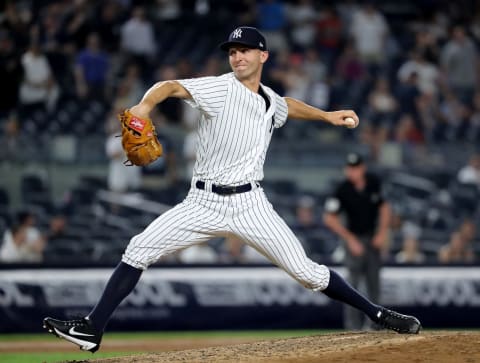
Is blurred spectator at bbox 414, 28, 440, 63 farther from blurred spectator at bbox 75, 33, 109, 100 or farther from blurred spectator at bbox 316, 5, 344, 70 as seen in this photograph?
blurred spectator at bbox 75, 33, 109, 100

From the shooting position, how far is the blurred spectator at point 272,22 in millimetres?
15719

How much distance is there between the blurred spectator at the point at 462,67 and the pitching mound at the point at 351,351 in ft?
30.5

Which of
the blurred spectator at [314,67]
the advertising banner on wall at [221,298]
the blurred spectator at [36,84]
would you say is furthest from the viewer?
the blurred spectator at [314,67]

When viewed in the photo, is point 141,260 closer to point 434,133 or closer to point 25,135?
point 25,135

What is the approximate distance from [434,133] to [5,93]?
235 inches

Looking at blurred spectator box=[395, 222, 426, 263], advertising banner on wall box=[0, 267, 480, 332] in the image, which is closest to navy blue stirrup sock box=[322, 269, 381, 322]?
advertising banner on wall box=[0, 267, 480, 332]

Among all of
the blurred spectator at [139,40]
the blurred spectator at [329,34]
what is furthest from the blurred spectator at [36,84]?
the blurred spectator at [329,34]

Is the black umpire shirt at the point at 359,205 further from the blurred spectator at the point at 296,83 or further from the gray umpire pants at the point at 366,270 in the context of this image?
the blurred spectator at the point at 296,83

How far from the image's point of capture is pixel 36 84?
13.8m

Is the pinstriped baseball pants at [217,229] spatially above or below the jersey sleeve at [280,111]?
below

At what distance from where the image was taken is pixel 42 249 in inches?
462

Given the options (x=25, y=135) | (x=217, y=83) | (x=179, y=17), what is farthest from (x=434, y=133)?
(x=217, y=83)

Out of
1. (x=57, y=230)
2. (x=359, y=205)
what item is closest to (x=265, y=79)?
(x=57, y=230)

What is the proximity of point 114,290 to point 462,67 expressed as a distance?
10677 millimetres
